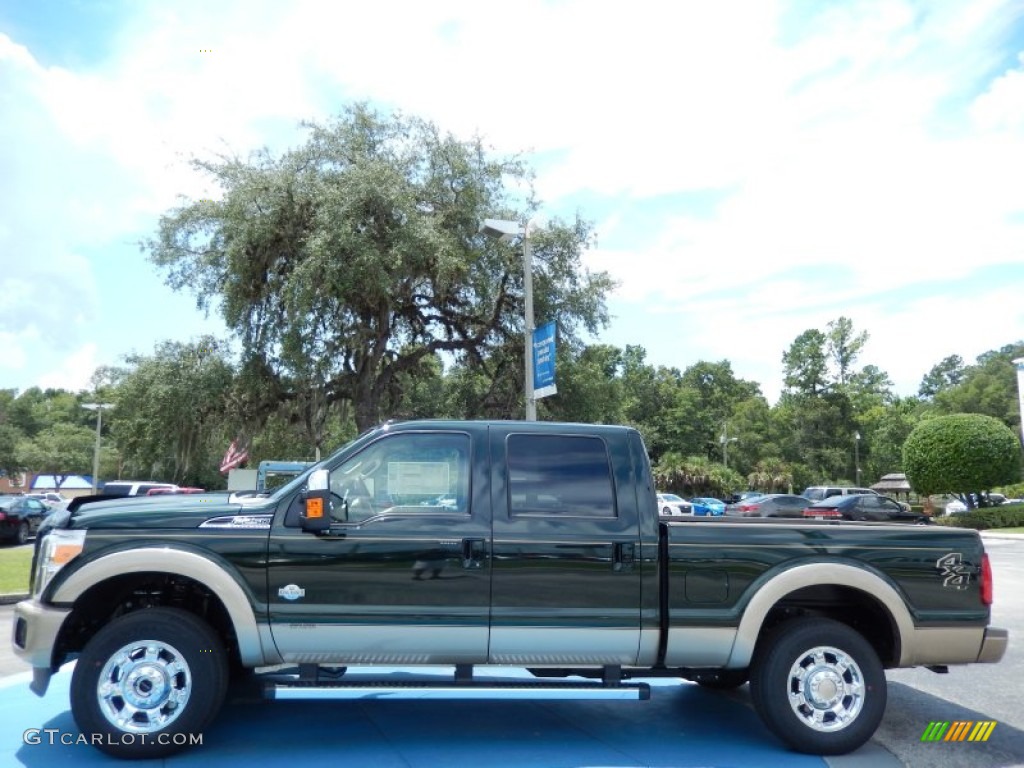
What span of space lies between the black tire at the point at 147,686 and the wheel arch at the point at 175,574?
209 millimetres

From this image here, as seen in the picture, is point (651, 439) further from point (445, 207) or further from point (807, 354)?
point (445, 207)

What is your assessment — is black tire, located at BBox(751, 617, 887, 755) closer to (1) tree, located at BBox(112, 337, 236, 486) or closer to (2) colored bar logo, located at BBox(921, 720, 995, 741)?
(2) colored bar logo, located at BBox(921, 720, 995, 741)

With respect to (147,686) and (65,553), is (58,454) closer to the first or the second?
(65,553)

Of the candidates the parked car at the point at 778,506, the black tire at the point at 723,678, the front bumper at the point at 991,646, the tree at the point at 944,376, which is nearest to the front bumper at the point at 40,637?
the black tire at the point at 723,678

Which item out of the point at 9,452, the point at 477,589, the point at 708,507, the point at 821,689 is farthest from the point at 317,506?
the point at 9,452

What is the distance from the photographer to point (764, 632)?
5773 mm

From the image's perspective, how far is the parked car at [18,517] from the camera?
23641mm

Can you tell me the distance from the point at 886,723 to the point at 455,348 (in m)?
19.6

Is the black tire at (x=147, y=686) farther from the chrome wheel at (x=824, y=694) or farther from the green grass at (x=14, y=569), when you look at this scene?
the green grass at (x=14, y=569)

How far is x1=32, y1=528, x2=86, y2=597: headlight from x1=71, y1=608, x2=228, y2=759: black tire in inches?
18.3

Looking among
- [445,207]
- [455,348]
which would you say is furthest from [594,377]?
[445,207]

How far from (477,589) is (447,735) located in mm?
1200

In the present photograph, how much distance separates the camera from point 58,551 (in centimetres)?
516

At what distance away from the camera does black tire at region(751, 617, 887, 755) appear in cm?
548
